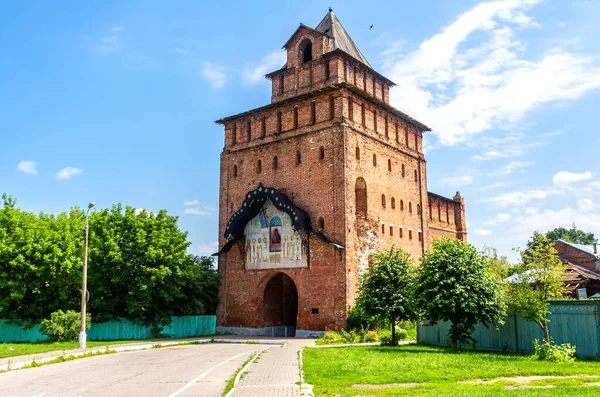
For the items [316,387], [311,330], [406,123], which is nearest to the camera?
[316,387]

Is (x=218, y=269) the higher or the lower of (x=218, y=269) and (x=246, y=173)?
the lower

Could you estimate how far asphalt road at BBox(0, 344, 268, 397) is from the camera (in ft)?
38.8

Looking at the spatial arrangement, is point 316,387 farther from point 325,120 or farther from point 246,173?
point 246,173

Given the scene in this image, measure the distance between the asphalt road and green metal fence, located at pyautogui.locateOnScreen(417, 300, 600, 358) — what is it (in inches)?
378

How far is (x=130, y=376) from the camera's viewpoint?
47.9 feet

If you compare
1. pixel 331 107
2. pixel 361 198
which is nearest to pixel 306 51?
pixel 331 107

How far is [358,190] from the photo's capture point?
104 ft

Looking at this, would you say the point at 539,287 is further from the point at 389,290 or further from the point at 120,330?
the point at 120,330

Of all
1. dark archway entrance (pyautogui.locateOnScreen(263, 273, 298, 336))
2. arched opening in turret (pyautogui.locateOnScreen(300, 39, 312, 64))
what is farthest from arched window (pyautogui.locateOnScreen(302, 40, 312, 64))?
dark archway entrance (pyautogui.locateOnScreen(263, 273, 298, 336))

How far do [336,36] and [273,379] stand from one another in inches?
1051

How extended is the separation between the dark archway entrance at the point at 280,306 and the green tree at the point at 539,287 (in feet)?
54.5

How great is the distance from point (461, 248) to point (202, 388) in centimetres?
1255

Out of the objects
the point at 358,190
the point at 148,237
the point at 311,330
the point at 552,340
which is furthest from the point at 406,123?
the point at 552,340

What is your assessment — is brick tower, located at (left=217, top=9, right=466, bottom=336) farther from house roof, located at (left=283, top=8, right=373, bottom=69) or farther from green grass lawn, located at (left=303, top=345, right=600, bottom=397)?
green grass lawn, located at (left=303, top=345, right=600, bottom=397)
